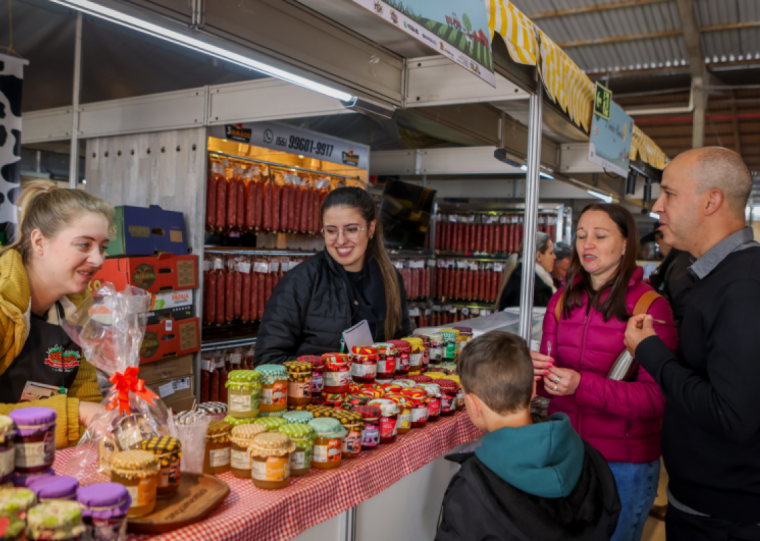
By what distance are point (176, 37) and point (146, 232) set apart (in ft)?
6.73

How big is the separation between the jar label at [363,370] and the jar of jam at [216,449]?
2.61 feet

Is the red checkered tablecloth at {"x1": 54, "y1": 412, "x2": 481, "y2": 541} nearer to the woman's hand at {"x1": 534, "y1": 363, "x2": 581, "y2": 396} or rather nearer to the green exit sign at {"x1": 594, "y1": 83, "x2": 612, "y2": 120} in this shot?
the woman's hand at {"x1": 534, "y1": 363, "x2": 581, "y2": 396}

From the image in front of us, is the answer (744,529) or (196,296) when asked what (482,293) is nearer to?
(196,296)

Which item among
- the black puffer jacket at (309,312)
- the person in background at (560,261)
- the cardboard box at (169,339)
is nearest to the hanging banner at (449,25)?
the black puffer jacket at (309,312)

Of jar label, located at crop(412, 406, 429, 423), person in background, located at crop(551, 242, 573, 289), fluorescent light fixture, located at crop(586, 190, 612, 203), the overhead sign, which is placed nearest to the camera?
jar label, located at crop(412, 406, 429, 423)

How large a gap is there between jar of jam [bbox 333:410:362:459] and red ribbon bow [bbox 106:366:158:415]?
2.01 feet

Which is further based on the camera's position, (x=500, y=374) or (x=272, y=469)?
(x=500, y=374)

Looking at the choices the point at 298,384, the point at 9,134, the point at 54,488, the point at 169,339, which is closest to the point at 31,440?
the point at 54,488

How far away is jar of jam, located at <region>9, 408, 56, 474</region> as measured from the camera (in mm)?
1241

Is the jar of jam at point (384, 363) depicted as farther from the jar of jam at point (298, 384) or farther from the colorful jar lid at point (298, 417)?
the colorful jar lid at point (298, 417)

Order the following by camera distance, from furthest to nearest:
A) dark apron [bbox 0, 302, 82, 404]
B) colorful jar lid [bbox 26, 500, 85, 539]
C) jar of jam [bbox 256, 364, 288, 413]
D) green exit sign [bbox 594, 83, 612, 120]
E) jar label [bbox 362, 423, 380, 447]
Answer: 1. green exit sign [bbox 594, 83, 612, 120]
2. dark apron [bbox 0, 302, 82, 404]
3. jar label [bbox 362, 423, 380, 447]
4. jar of jam [bbox 256, 364, 288, 413]
5. colorful jar lid [bbox 26, 500, 85, 539]

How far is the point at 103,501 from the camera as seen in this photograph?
3.65 ft

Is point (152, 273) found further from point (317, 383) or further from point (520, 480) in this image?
point (520, 480)

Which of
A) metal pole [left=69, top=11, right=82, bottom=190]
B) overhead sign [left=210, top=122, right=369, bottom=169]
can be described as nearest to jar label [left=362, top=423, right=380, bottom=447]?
overhead sign [left=210, top=122, right=369, bottom=169]
